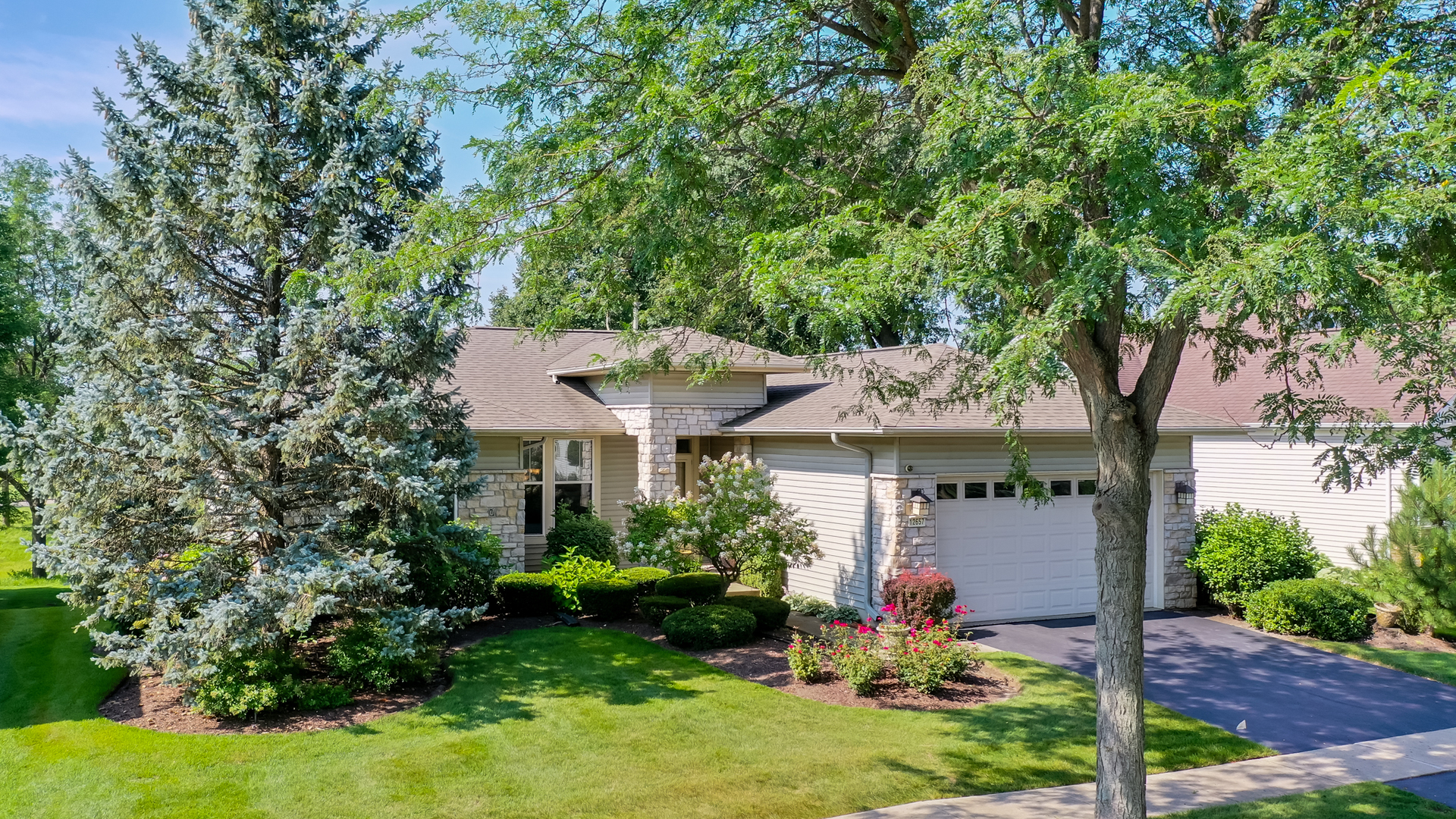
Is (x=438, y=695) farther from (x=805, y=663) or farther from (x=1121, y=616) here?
(x=1121, y=616)

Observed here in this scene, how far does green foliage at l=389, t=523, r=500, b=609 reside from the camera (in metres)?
10.4

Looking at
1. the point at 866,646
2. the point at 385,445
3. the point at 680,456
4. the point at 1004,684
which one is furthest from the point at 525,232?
the point at 680,456

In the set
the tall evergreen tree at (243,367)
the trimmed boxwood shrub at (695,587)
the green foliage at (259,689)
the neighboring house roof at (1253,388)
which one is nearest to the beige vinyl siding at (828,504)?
the trimmed boxwood shrub at (695,587)

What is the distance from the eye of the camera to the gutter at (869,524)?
13289 mm

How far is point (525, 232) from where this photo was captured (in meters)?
7.17

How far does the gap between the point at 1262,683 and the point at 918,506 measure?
4614 mm

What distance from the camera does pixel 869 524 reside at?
1338 cm

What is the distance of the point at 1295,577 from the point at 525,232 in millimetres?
13815

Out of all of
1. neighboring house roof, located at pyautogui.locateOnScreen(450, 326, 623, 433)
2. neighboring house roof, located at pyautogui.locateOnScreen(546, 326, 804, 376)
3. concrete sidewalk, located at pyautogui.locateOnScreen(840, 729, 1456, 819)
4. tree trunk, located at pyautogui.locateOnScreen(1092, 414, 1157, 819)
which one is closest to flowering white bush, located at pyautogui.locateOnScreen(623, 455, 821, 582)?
neighboring house roof, located at pyautogui.locateOnScreen(546, 326, 804, 376)

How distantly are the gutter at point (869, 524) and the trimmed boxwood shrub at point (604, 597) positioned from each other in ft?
11.7

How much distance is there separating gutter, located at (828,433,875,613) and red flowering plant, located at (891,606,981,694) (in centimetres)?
237

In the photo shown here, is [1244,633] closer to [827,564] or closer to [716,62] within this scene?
[827,564]

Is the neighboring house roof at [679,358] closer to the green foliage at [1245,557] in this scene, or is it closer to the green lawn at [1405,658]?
the green foliage at [1245,557]

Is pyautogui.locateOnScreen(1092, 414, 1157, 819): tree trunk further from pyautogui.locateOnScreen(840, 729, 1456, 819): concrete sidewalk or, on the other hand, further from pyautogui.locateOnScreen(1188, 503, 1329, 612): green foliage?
pyautogui.locateOnScreen(1188, 503, 1329, 612): green foliage
